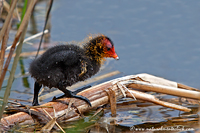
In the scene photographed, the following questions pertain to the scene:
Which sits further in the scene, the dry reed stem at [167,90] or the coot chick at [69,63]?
the dry reed stem at [167,90]

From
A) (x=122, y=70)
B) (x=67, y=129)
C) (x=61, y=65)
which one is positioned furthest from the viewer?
(x=122, y=70)

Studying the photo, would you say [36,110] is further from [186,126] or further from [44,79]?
[186,126]

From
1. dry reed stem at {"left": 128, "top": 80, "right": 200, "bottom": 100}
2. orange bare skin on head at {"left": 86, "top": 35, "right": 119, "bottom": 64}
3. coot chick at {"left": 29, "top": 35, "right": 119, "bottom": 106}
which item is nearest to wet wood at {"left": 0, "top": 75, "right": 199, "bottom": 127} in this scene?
dry reed stem at {"left": 128, "top": 80, "right": 200, "bottom": 100}

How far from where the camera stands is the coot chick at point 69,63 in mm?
3771

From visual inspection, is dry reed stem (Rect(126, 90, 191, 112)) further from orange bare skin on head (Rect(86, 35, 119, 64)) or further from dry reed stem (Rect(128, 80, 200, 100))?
orange bare skin on head (Rect(86, 35, 119, 64))

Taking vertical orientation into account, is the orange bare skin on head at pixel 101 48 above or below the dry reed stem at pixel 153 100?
above

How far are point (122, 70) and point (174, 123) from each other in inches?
89.3

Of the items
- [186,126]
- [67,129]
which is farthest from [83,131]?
[186,126]

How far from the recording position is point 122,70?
19.6 ft

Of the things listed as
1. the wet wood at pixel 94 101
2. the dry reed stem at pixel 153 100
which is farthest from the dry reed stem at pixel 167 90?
the dry reed stem at pixel 153 100

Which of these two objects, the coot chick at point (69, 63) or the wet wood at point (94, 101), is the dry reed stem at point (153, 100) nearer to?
the wet wood at point (94, 101)

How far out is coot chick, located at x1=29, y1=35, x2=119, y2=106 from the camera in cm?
377

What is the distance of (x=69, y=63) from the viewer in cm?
381

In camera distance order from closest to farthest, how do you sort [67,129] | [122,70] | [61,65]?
[67,129], [61,65], [122,70]
